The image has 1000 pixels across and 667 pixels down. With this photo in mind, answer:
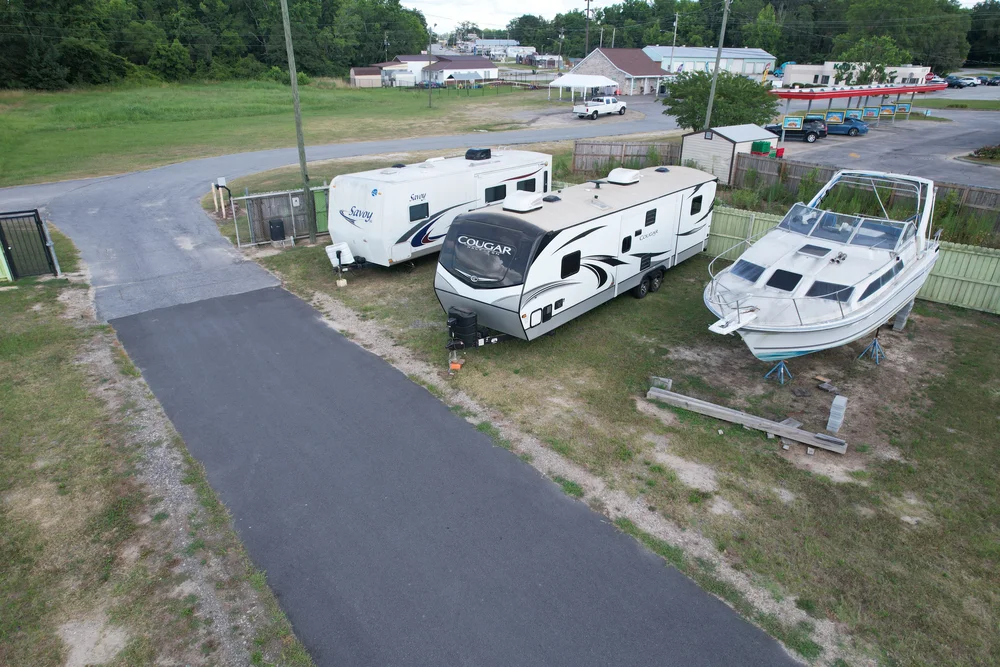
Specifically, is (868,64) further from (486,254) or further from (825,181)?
(486,254)

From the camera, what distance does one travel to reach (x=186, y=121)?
42.5 m

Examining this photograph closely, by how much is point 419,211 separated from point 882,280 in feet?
33.8

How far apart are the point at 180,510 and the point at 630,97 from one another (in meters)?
62.4

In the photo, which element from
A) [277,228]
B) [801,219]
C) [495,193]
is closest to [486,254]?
[495,193]

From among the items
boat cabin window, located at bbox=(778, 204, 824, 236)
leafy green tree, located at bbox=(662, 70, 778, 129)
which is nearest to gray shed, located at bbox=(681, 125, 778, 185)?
leafy green tree, located at bbox=(662, 70, 778, 129)

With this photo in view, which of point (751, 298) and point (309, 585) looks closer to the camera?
point (309, 585)

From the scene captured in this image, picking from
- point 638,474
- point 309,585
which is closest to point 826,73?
point 638,474

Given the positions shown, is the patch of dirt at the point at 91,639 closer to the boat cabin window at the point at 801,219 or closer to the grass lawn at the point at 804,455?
the grass lawn at the point at 804,455

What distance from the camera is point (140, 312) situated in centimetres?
1348

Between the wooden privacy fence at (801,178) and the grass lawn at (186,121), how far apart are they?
77.2 feet

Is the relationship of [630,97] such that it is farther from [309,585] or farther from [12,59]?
[309,585]

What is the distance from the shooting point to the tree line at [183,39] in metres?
52.7

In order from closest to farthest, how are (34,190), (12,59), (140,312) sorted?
(140,312) → (34,190) → (12,59)

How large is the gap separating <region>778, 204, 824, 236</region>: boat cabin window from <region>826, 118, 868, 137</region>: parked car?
31074 mm
